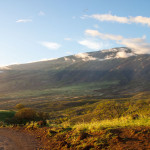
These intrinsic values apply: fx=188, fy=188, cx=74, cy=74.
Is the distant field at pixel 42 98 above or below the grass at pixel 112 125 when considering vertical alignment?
below

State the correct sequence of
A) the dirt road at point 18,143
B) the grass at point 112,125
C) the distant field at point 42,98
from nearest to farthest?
the dirt road at point 18,143
the grass at point 112,125
the distant field at point 42,98

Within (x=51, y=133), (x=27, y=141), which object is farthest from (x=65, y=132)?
(x=27, y=141)

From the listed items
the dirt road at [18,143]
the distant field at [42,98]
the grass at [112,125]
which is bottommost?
the distant field at [42,98]

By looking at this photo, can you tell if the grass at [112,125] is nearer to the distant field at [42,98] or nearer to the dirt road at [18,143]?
the dirt road at [18,143]

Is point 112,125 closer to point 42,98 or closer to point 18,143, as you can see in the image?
point 18,143

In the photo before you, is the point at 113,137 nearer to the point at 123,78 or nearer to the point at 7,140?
the point at 7,140

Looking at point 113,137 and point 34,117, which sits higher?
point 113,137

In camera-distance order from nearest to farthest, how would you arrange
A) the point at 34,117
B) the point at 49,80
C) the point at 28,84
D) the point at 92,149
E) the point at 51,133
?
the point at 92,149
the point at 51,133
the point at 34,117
the point at 28,84
the point at 49,80

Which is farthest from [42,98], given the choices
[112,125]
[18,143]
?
[112,125]

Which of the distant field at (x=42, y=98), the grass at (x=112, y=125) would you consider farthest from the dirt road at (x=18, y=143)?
the distant field at (x=42, y=98)

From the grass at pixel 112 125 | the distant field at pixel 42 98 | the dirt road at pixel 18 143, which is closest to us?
the dirt road at pixel 18 143

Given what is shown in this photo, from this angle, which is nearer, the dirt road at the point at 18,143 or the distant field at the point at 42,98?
the dirt road at the point at 18,143
